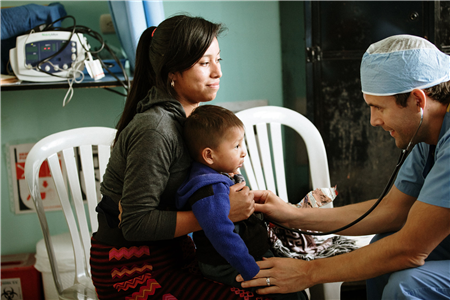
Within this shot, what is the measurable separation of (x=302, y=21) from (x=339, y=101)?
0.48 meters

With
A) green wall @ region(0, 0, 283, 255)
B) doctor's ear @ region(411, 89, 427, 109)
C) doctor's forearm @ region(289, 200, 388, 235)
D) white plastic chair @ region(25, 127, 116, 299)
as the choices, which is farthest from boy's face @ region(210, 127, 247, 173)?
green wall @ region(0, 0, 283, 255)

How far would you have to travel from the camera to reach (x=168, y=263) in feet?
3.78

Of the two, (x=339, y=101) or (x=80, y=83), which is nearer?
(x=80, y=83)

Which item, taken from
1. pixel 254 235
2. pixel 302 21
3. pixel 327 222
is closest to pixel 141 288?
pixel 254 235

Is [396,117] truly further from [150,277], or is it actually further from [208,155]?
[150,277]

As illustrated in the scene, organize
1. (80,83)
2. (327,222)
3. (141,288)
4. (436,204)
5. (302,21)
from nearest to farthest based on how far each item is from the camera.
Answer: (436,204), (141,288), (327,222), (80,83), (302,21)

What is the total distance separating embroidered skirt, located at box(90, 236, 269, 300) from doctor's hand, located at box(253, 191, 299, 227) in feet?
1.06

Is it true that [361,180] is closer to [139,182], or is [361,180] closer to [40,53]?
[139,182]

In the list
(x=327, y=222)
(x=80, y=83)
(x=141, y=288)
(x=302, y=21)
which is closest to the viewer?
(x=141, y=288)

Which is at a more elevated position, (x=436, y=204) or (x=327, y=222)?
(x=436, y=204)

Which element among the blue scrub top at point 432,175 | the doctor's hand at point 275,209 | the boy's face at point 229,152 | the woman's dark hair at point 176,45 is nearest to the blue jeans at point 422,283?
the blue scrub top at point 432,175

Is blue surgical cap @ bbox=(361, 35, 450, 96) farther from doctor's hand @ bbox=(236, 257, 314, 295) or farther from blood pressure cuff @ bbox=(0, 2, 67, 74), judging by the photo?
blood pressure cuff @ bbox=(0, 2, 67, 74)

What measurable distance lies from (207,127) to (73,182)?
757 millimetres

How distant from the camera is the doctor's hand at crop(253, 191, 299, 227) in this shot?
132 centimetres
